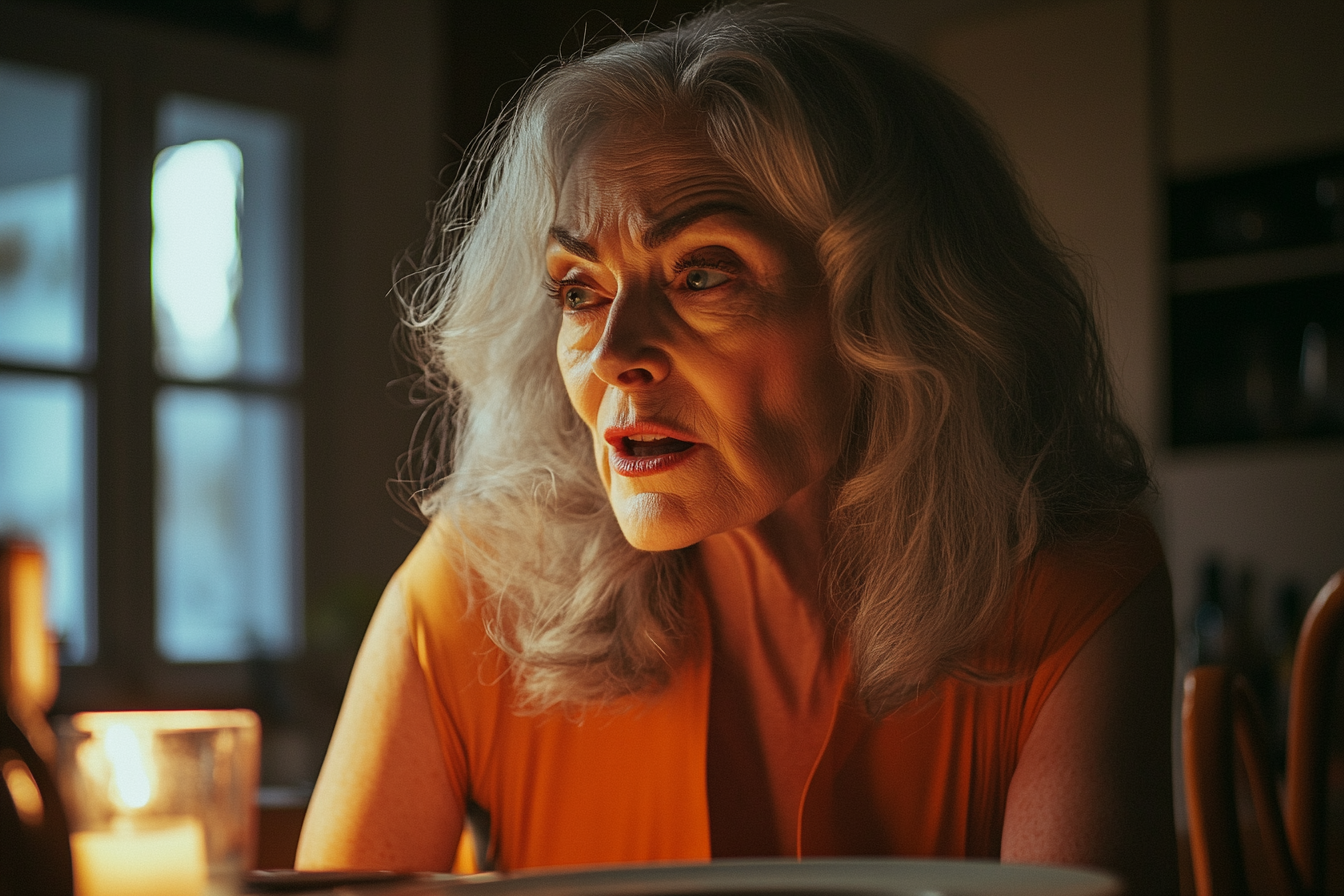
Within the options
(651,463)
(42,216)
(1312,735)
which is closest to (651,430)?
(651,463)

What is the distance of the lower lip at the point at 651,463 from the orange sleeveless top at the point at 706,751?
18 cm

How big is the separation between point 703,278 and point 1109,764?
1.48 feet

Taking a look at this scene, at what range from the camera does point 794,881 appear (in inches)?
15.1

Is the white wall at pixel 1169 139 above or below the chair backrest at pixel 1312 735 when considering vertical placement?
above

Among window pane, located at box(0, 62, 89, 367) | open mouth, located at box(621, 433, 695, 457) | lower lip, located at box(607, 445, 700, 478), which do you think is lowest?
lower lip, located at box(607, 445, 700, 478)

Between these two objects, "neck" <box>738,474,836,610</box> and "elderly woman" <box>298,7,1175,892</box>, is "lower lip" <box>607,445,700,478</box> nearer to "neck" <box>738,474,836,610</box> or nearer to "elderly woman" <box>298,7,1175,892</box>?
"elderly woman" <box>298,7,1175,892</box>

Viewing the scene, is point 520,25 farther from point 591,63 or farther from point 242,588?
point 591,63

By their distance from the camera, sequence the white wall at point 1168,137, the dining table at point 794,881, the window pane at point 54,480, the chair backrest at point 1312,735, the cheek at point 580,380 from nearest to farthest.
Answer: the dining table at point 794,881 < the chair backrest at point 1312,735 < the cheek at point 580,380 < the white wall at point 1168,137 < the window pane at point 54,480

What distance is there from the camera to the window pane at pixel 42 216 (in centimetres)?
373

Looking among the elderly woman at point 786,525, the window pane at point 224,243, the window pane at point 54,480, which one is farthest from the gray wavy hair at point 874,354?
the window pane at point 224,243

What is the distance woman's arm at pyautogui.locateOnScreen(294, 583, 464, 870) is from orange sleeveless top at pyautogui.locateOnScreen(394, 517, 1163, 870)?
2cm

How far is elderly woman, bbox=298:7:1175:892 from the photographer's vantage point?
3.20ft

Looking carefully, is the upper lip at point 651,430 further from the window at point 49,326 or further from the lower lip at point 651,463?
the window at point 49,326

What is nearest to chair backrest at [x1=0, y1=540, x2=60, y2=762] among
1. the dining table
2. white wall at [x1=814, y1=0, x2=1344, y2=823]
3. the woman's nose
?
the dining table
